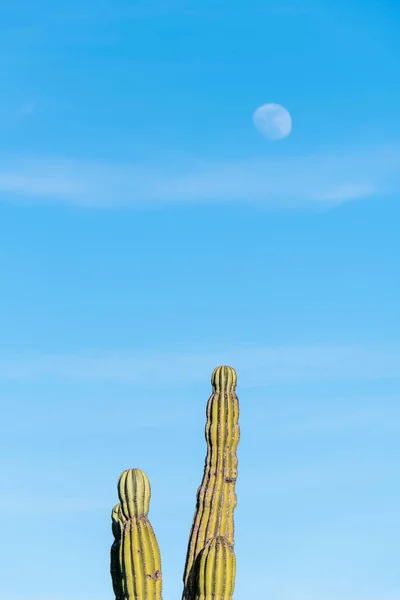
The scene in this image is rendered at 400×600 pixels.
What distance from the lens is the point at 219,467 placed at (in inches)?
715

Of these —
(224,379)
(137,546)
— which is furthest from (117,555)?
(224,379)

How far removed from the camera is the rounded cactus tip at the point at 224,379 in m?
18.4

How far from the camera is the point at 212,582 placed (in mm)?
15000

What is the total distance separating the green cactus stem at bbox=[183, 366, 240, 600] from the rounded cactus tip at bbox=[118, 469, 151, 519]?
2.93 meters

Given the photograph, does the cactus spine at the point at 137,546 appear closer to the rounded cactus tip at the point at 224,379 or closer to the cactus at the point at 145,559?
the cactus at the point at 145,559

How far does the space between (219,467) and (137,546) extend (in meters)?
3.62

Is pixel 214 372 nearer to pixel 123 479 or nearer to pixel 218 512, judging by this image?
pixel 218 512

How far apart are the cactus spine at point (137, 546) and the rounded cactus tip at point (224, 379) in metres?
3.63

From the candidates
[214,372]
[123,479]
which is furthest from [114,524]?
[214,372]

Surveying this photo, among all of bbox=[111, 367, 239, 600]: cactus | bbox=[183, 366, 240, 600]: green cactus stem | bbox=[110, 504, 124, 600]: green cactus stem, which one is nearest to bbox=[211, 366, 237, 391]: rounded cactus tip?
bbox=[183, 366, 240, 600]: green cactus stem

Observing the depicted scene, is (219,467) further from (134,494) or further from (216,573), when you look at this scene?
(134,494)

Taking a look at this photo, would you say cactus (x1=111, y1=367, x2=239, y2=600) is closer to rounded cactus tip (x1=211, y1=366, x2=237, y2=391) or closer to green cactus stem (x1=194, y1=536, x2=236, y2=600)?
green cactus stem (x1=194, y1=536, x2=236, y2=600)

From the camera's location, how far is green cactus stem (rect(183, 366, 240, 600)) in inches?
703

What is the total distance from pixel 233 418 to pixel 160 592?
3.96 meters
